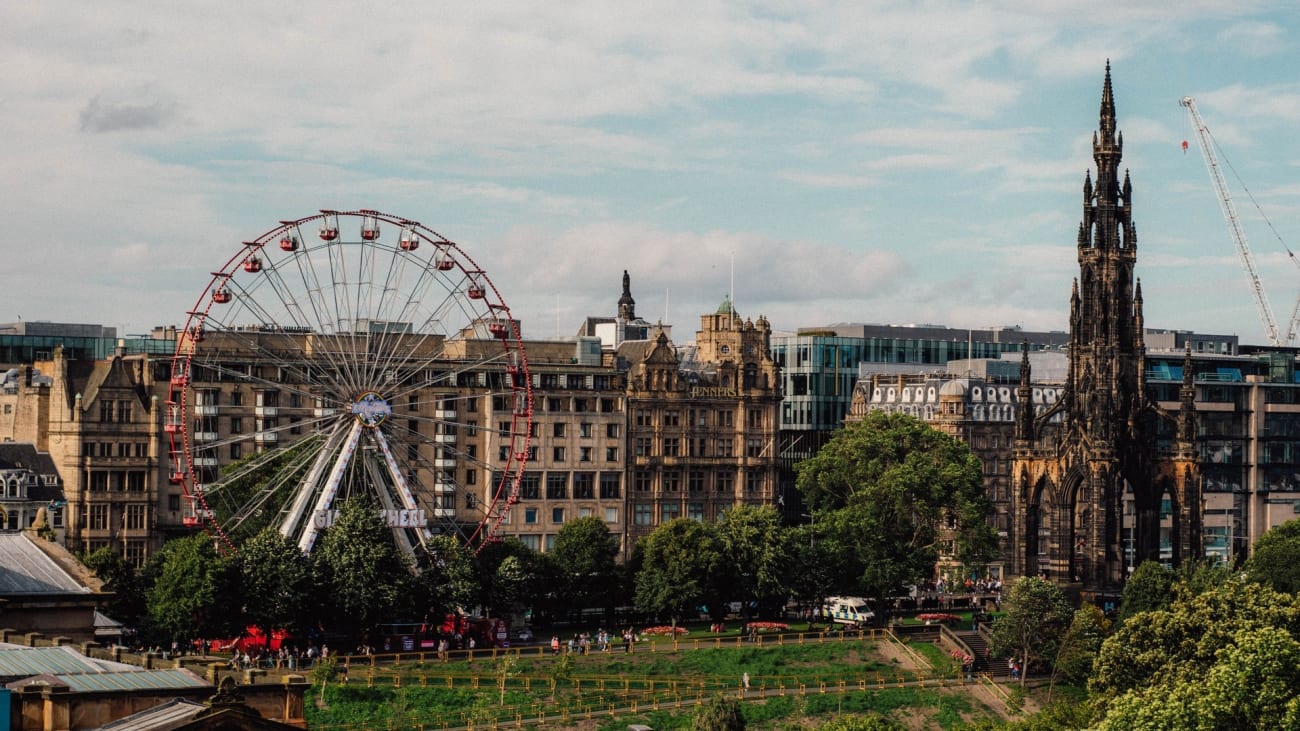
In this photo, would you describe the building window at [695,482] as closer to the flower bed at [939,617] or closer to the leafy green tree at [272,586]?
the flower bed at [939,617]

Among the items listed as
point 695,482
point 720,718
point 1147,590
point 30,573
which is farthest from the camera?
point 695,482

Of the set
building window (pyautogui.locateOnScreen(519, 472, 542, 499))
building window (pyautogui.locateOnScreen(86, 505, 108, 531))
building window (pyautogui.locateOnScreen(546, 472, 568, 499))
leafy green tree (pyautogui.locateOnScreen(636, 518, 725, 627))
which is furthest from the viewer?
building window (pyautogui.locateOnScreen(546, 472, 568, 499))

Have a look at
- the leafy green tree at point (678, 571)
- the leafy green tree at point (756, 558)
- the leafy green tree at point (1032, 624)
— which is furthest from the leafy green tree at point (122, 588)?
the leafy green tree at point (1032, 624)

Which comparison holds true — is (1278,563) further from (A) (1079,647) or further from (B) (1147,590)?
(A) (1079,647)

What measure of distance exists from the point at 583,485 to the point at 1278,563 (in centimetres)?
6068

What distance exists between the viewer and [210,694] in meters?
48.1

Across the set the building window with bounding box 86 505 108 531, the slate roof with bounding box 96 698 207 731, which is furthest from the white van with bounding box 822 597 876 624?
the slate roof with bounding box 96 698 207 731

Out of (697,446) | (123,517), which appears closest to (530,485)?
(697,446)

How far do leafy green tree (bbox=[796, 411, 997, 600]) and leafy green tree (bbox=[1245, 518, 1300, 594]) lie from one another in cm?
1989

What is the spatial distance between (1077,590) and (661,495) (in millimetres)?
44379

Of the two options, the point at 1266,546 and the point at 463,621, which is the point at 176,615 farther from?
the point at 1266,546

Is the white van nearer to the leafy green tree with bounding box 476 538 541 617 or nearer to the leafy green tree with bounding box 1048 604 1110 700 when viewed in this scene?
→ the leafy green tree with bounding box 1048 604 1110 700

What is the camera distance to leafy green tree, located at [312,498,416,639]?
130 metres

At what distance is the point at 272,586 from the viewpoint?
12662 centimetres
